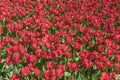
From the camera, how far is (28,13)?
948 centimetres

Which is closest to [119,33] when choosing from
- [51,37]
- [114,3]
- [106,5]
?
[51,37]

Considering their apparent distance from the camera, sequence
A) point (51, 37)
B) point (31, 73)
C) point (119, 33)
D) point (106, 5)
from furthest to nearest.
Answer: point (106, 5)
point (119, 33)
point (51, 37)
point (31, 73)

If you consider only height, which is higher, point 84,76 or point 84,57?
point 84,57

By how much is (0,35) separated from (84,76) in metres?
2.66

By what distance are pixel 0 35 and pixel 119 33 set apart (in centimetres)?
283

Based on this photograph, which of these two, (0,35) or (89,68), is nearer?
(89,68)

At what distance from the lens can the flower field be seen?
577 cm

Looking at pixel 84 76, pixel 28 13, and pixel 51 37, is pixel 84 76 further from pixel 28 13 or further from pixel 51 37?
pixel 28 13

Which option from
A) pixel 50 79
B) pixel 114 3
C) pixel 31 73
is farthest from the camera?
pixel 114 3

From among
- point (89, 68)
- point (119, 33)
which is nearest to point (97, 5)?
point (119, 33)

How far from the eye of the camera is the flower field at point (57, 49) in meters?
5.77

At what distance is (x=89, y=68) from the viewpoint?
625 cm

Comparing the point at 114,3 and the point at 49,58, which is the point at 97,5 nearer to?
the point at 114,3

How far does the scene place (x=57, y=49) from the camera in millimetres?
6191
